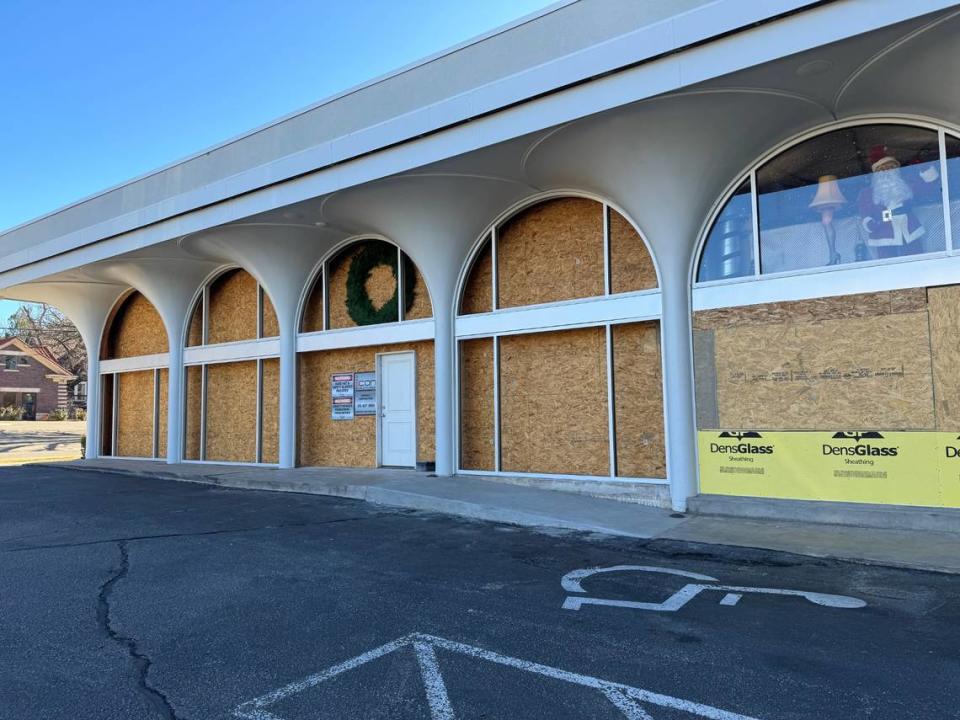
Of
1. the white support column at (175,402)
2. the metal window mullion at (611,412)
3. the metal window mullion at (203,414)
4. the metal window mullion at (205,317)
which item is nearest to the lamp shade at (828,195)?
the metal window mullion at (611,412)

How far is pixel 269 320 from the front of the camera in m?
15.1

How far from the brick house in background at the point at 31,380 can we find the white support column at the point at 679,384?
5702 centimetres

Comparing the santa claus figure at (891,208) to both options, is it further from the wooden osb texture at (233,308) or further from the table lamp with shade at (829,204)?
the wooden osb texture at (233,308)

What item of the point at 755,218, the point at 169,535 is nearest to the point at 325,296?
the point at 169,535

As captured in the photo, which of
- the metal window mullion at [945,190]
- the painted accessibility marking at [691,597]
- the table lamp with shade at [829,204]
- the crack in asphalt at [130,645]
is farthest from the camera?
the table lamp with shade at [829,204]

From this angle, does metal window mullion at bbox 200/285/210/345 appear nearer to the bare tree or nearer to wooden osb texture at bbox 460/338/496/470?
wooden osb texture at bbox 460/338/496/470

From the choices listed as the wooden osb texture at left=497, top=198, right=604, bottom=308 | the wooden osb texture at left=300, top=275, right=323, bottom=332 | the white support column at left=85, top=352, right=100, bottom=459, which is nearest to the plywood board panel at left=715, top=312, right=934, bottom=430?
the wooden osb texture at left=497, top=198, right=604, bottom=308

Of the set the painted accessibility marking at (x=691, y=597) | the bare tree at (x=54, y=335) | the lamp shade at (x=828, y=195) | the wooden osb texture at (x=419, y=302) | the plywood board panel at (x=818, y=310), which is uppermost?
the bare tree at (x=54, y=335)

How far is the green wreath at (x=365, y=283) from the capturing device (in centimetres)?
1283

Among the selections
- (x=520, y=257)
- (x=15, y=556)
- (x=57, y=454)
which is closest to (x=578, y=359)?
(x=520, y=257)

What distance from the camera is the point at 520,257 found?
11352 millimetres

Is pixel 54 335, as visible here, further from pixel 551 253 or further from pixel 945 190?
pixel 945 190

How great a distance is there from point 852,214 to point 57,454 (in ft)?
77.4

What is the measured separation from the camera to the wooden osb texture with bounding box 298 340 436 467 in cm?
1248
